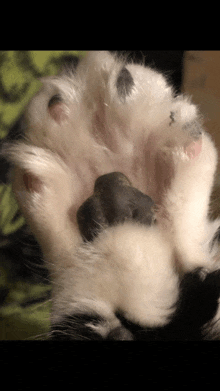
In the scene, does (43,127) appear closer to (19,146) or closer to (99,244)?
(19,146)

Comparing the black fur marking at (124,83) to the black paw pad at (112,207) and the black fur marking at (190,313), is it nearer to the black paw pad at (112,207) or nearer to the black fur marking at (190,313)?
the black paw pad at (112,207)

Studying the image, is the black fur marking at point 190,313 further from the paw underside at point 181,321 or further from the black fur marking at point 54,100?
the black fur marking at point 54,100

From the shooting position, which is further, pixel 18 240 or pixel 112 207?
pixel 18 240

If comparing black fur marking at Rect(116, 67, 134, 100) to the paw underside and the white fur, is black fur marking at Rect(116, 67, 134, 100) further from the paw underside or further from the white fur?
the paw underside

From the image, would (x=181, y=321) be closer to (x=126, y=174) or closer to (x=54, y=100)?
(x=126, y=174)

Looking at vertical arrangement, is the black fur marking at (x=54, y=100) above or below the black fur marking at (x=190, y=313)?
above

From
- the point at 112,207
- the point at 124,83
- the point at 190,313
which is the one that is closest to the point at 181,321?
the point at 190,313

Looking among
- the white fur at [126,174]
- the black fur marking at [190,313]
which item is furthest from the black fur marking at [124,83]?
the black fur marking at [190,313]

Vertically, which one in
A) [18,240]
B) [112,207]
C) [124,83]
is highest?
A: [124,83]
